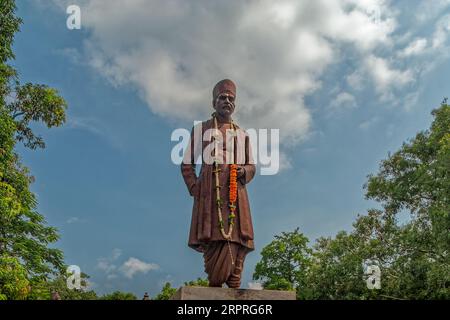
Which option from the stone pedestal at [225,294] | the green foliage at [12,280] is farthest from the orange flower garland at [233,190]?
the green foliage at [12,280]

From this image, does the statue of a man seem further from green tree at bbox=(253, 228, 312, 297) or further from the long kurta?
green tree at bbox=(253, 228, 312, 297)

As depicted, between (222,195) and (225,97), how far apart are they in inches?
64.5

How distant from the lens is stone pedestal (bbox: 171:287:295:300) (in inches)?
259

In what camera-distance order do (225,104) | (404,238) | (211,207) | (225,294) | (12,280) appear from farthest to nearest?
(404,238), (12,280), (225,104), (211,207), (225,294)

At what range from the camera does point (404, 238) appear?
75.0ft

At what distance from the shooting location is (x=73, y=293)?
39750mm

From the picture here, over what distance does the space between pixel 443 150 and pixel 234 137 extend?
1437 cm

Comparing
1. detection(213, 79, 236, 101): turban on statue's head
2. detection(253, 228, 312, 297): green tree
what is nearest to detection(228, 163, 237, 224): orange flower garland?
detection(213, 79, 236, 101): turban on statue's head

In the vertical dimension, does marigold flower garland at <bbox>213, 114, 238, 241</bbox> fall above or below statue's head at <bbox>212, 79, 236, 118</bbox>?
below

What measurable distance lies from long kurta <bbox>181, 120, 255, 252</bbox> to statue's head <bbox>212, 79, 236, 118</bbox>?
343 millimetres

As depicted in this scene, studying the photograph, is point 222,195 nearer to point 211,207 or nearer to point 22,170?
point 211,207

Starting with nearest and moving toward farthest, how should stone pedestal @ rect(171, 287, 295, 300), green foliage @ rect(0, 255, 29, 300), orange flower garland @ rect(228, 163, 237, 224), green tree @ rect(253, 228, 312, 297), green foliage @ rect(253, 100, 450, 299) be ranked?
stone pedestal @ rect(171, 287, 295, 300), orange flower garland @ rect(228, 163, 237, 224), green foliage @ rect(0, 255, 29, 300), green foliage @ rect(253, 100, 450, 299), green tree @ rect(253, 228, 312, 297)

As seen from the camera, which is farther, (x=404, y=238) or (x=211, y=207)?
(x=404, y=238)

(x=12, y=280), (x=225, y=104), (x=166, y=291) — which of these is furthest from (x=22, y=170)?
(x=166, y=291)
